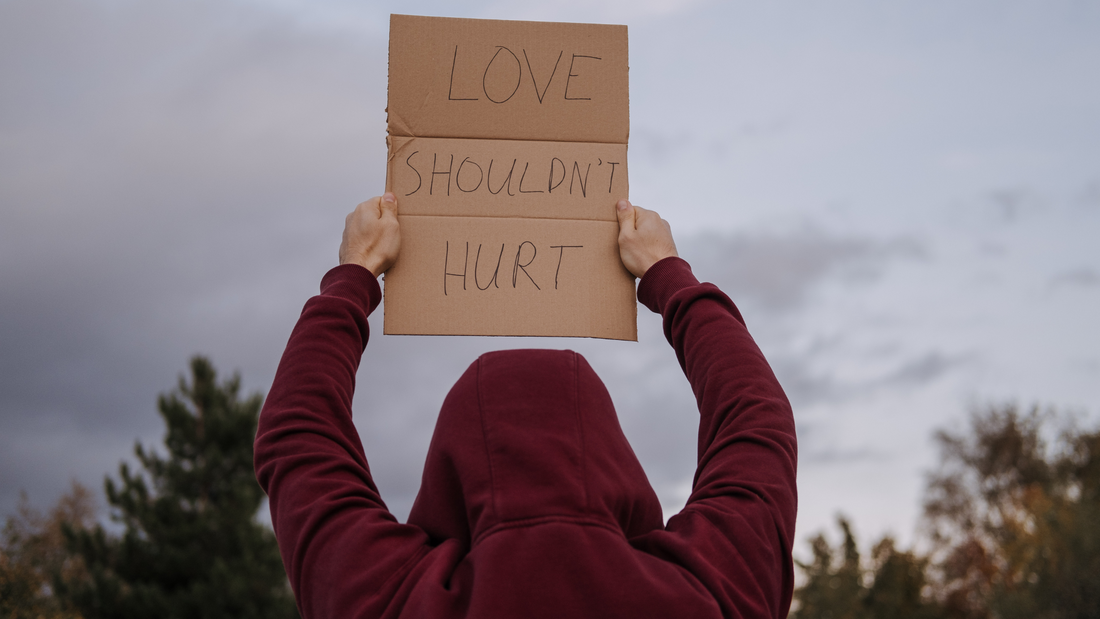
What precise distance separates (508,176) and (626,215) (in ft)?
1.17

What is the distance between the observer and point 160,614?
1928 centimetres

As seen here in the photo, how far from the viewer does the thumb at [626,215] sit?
7.62 feet

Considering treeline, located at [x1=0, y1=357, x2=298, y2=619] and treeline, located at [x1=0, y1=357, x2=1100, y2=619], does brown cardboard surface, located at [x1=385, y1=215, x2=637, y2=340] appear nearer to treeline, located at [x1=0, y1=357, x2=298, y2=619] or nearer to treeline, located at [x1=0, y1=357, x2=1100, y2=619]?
treeline, located at [x1=0, y1=357, x2=1100, y2=619]

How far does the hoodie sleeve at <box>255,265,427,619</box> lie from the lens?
4.41 feet

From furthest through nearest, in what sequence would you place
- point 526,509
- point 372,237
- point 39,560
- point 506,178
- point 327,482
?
point 39,560 < point 506,178 < point 372,237 < point 327,482 < point 526,509

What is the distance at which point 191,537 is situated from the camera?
20.6m

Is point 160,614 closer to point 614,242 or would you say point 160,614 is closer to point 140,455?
point 140,455

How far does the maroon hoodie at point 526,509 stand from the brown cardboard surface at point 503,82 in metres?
0.96

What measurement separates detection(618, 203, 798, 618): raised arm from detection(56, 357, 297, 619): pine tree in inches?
781

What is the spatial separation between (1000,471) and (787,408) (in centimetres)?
3577

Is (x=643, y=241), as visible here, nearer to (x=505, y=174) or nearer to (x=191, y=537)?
(x=505, y=174)

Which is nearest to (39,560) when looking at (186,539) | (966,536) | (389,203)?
(186,539)

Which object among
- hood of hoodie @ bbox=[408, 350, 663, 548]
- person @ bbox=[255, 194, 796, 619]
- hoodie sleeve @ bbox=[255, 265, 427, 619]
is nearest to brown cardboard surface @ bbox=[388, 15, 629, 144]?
hoodie sleeve @ bbox=[255, 265, 427, 619]

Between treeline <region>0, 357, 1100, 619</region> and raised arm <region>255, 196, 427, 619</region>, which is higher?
treeline <region>0, 357, 1100, 619</region>
